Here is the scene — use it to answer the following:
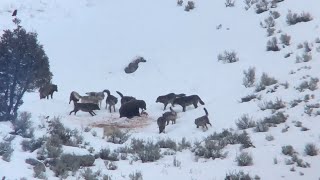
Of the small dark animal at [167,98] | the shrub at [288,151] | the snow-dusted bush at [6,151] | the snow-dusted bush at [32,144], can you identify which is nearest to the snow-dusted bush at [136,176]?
the snow-dusted bush at [6,151]

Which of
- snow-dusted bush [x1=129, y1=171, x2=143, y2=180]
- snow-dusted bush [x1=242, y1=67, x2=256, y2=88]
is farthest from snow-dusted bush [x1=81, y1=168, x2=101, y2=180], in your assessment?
snow-dusted bush [x1=242, y1=67, x2=256, y2=88]

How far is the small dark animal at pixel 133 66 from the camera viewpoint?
2367 centimetres

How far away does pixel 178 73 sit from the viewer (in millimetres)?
22328

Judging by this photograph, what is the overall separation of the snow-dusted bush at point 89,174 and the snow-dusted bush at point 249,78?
915cm

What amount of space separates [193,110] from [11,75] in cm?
593

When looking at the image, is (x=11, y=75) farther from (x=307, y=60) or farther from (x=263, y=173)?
(x=307, y=60)

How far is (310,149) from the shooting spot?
11469 millimetres

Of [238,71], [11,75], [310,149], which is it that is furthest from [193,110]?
[310,149]

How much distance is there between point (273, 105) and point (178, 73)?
23.0 feet

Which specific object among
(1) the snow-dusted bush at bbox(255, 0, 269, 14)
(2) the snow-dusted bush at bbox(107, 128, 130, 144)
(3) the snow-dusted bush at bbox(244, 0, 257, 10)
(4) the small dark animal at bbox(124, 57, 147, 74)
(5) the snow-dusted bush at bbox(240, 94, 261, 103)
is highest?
(3) the snow-dusted bush at bbox(244, 0, 257, 10)

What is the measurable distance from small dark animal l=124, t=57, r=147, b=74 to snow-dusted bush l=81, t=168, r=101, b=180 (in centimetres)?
1291

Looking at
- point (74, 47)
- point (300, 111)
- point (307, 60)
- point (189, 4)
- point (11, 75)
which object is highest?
point (189, 4)

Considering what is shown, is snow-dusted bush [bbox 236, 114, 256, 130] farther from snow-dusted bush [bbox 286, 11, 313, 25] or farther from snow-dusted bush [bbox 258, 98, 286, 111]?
snow-dusted bush [bbox 286, 11, 313, 25]

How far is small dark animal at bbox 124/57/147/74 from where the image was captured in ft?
77.7
